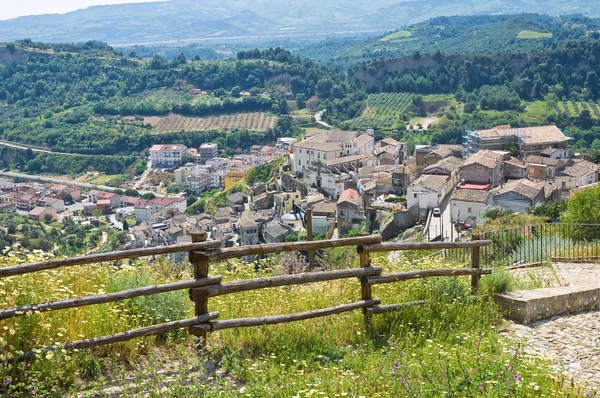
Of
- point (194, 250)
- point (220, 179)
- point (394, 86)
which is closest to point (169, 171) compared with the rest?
point (220, 179)

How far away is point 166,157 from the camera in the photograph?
250ft

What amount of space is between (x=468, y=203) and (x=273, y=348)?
967 inches

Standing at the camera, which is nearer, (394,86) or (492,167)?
(492,167)

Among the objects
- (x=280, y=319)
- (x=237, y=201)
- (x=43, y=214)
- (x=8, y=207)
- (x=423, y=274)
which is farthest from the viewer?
(x=8, y=207)

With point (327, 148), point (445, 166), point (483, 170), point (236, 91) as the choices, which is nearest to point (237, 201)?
point (327, 148)

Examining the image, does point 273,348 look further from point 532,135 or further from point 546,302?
point 532,135

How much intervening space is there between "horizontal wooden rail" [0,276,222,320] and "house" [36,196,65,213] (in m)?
60.1

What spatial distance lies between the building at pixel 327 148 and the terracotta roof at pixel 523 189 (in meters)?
16.5

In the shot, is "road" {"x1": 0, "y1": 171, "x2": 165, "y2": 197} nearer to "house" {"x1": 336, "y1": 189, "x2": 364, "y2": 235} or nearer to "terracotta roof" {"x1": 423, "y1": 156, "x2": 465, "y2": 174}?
"house" {"x1": 336, "y1": 189, "x2": 364, "y2": 235}

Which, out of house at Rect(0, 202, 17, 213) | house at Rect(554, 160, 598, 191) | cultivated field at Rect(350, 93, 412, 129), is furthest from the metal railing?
house at Rect(0, 202, 17, 213)

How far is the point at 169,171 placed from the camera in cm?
7425

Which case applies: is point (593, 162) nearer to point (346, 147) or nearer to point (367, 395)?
point (346, 147)

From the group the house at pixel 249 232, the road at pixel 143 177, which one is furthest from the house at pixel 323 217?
the road at pixel 143 177

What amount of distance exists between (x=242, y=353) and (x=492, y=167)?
93.4 feet
